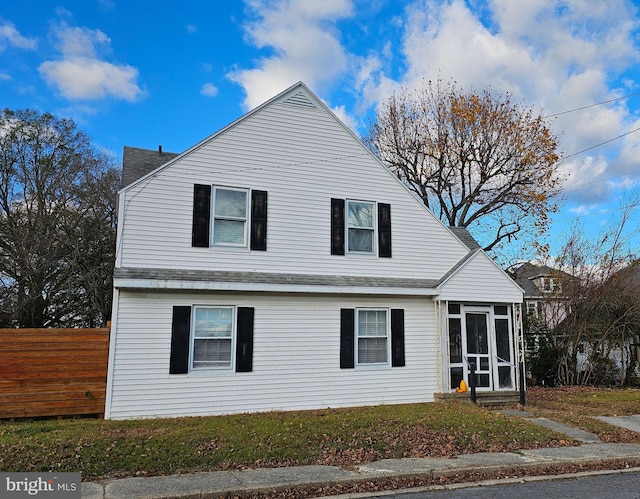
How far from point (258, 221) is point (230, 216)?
2.27 ft

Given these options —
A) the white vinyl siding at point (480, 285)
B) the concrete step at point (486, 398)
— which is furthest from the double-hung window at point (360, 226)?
the concrete step at point (486, 398)

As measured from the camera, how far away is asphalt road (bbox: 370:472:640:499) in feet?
20.1

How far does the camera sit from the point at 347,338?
40.5 ft

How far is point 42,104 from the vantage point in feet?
72.7

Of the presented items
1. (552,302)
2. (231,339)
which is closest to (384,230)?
(231,339)

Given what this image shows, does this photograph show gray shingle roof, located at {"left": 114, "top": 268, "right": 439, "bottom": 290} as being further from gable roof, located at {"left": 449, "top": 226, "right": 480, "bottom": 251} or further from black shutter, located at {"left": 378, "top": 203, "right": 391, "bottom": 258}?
gable roof, located at {"left": 449, "top": 226, "right": 480, "bottom": 251}

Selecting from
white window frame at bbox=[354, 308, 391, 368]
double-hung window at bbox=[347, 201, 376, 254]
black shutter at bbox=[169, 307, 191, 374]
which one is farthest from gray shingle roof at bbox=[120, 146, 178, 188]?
white window frame at bbox=[354, 308, 391, 368]

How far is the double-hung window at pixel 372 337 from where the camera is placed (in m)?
12.6

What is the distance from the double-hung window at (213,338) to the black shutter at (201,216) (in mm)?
1569

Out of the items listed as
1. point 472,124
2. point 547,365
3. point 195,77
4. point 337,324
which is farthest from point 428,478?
point 472,124

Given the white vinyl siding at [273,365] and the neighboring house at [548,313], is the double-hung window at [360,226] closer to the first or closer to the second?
the white vinyl siding at [273,365]

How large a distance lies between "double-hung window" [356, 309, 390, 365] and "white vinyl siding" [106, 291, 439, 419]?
0.24 m

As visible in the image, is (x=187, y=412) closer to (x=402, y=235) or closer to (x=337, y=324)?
(x=337, y=324)

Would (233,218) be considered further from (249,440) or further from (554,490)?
(554,490)
